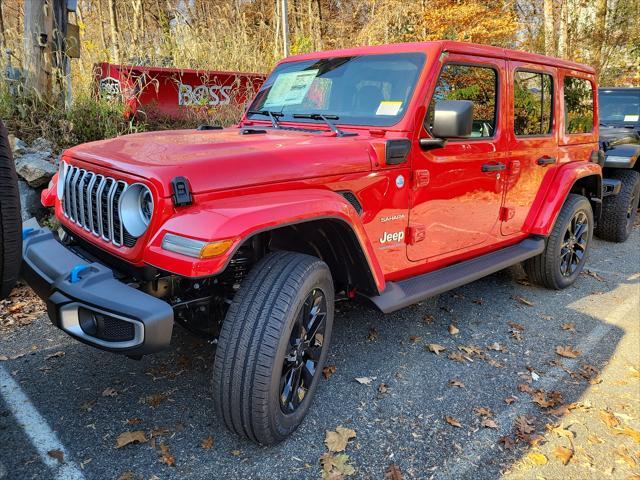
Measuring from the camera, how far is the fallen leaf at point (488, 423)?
2624 millimetres

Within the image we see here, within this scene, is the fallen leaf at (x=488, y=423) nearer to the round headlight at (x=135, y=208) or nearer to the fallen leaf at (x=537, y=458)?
the fallen leaf at (x=537, y=458)

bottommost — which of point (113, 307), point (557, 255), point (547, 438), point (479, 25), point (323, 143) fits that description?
point (547, 438)

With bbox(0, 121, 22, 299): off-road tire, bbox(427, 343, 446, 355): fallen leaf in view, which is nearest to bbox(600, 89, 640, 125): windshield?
bbox(427, 343, 446, 355): fallen leaf

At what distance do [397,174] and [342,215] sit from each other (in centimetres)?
63

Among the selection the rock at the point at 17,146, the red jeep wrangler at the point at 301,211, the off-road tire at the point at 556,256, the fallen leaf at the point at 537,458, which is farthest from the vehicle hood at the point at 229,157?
the rock at the point at 17,146

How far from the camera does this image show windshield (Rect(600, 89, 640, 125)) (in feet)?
24.8

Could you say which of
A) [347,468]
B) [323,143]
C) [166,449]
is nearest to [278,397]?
[347,468]

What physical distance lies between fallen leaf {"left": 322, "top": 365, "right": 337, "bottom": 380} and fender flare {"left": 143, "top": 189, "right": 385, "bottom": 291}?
1160 mm

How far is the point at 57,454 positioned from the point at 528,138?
12.2 ft

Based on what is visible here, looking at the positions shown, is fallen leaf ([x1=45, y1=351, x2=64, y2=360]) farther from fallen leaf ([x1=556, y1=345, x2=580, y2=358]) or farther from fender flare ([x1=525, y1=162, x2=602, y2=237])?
fender flare ([x1=525, y1=162, x2=602, y2=237])

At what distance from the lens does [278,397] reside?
2248 millimetres

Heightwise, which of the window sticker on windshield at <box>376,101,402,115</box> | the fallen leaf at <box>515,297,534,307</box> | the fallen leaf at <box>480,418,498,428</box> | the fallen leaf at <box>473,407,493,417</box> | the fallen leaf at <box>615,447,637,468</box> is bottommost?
the fallen leaf at <box>615,447,637,468</box>

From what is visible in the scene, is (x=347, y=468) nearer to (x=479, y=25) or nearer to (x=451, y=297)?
(x=451, y=297)

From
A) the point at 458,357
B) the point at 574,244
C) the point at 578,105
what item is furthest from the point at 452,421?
the point at 578,105
